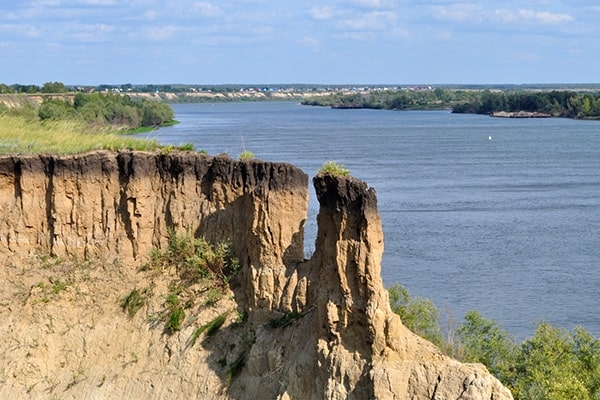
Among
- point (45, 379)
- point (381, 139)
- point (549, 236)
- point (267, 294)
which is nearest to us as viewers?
point (267, 294)

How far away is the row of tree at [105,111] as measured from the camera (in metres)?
60.2

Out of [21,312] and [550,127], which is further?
[550,127]

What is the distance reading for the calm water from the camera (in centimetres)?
3306

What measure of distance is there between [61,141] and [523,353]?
34.8 ft

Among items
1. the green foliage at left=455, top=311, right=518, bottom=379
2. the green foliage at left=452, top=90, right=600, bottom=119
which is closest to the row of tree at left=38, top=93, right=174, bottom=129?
the green foliage at left=455, top=311, right=518, bottom=379

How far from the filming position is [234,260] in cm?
1875

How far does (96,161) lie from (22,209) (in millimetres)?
1820

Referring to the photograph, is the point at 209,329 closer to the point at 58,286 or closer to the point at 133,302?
the point at 133,302

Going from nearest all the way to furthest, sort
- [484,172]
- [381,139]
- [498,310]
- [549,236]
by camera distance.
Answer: [498,310] < [549,236] < [484,172] < [381,139]

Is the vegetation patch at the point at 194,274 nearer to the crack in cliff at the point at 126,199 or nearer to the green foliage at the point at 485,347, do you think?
the crack in cliff at the point at 126,199

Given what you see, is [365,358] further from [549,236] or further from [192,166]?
[549,236]

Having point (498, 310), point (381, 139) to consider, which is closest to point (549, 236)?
point (498, 310)

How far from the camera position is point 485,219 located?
4703cm

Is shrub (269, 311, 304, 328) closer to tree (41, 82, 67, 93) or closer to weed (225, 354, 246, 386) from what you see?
weed (225, 354, 246, 386)
